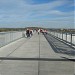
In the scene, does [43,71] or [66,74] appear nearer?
[66,74]

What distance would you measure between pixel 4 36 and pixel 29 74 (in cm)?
1600

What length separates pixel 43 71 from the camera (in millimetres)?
10891

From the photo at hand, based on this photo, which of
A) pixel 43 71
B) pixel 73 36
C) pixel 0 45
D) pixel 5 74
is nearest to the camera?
pixel 5 74

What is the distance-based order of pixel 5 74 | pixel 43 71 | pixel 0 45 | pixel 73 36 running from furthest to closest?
pixel 73 36 < pixel 0 45 < pixel 43 71 < pixel 5 74

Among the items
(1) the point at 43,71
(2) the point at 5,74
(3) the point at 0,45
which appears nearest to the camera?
(2) the point at 5,74

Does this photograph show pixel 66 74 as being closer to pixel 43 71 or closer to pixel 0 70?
pixel 43 71

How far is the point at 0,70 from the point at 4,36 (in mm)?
14934

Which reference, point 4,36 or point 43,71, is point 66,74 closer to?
point 43,71

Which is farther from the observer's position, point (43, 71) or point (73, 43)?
point (73, 43)

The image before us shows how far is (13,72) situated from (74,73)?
2.58 metres

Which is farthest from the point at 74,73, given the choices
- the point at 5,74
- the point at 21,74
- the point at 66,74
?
the point at 5,74

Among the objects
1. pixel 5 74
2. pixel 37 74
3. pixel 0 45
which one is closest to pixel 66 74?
pixel 37 74

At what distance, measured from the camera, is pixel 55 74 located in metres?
10.1

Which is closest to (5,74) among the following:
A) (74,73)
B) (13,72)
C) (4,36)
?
(13,72)
